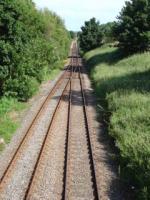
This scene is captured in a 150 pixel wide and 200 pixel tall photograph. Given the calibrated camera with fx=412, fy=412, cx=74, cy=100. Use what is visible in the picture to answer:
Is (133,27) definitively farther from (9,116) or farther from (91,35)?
(91,35)

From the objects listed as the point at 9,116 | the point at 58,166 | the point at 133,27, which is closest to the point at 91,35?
the point at 133,27

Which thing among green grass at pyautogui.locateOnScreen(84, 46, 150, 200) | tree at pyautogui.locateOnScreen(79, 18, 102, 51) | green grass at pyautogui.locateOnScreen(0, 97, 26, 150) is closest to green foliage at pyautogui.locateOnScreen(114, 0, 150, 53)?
green grass at pyautogui.locateOnScreen(84, 46, 150, 200)

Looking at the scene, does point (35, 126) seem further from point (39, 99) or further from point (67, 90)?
point (67, 90)

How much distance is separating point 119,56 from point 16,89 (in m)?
27.5

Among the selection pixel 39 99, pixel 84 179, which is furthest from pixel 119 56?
pixel 84 179

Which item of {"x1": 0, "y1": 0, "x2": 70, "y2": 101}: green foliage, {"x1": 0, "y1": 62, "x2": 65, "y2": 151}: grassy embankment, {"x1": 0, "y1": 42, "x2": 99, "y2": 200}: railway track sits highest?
{"x1": 0, "y1": 0, "x2": 70, "y2": 101}: green foliage

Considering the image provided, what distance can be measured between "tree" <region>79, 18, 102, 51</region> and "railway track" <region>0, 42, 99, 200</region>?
207 feet

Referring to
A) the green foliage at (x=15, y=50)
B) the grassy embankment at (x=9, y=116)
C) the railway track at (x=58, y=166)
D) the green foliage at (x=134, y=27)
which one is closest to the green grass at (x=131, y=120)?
the railway track at (x=58, y=166)

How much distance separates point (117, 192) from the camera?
43.4ft

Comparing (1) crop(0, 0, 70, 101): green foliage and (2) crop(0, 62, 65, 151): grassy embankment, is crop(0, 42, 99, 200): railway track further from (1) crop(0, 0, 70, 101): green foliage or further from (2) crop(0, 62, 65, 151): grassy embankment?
(1) crop(0, 0, 70, 101): green foliage

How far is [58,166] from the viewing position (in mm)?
15383

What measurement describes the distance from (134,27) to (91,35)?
37.3 m

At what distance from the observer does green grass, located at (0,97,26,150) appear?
19.7m

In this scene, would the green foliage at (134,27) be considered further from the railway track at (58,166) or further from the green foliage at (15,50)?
the railway track at (58,166)
